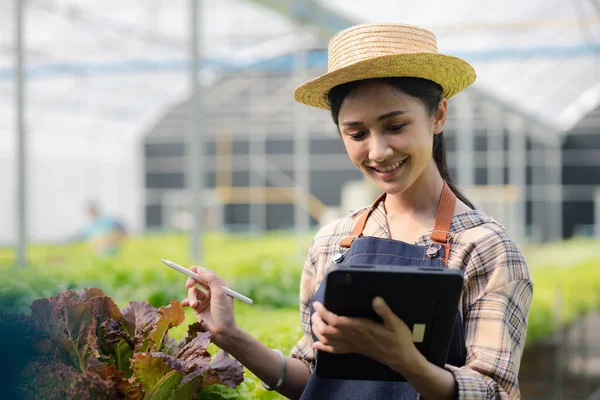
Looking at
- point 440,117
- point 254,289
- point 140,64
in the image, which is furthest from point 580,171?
point 440,117

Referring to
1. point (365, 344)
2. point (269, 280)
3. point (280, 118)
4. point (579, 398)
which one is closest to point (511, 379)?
point (365, 344)

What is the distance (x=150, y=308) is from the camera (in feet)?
6.18

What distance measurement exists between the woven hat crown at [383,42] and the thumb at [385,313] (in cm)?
57

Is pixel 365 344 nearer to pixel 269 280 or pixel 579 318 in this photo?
pixel 269 280

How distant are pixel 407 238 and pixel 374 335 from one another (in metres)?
0.43

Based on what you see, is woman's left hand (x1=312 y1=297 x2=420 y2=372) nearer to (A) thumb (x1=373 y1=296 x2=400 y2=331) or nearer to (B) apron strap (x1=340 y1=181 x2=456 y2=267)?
(A) thumb (x1=373 y1=296 x2=400 y2=331)

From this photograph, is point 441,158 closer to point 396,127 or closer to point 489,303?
point 396,127

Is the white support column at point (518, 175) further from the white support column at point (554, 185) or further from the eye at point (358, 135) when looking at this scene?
the eye at point (358, 135)

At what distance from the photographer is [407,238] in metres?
1.81

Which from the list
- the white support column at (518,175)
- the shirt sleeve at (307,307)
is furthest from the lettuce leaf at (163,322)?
the white support column at (518,175)

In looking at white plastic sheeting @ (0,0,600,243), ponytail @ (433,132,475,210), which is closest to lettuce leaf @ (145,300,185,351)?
ponytail @ (433,132,475,210)

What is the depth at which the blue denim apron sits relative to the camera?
1.64 meters

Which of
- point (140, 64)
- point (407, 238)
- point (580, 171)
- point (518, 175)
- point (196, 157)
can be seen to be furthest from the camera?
point (580, 171)

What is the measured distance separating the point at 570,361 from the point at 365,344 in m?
6.65
